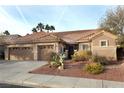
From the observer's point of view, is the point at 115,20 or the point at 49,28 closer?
the point at 115,20

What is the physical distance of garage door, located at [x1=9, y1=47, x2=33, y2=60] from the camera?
26.0 metres

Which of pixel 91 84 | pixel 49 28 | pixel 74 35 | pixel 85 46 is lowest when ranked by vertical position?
pixel 91 84

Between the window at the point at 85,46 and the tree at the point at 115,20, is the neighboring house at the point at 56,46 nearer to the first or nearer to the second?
the window at the point at 85,46

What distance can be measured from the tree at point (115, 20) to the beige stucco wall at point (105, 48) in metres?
2.05

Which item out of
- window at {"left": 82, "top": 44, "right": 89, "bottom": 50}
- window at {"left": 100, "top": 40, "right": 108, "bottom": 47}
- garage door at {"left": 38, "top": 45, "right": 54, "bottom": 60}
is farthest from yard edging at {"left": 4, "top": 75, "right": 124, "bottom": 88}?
window at {"left": 82, "top": 44, "right": 89, "bottom": 50}

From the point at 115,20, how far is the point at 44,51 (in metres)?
9.52

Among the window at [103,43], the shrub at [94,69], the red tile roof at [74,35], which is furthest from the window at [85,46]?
the shrub at [94,69]

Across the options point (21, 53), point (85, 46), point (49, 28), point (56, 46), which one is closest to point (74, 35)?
point (85, 46)

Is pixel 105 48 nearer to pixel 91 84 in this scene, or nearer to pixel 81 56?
pixel 81 56

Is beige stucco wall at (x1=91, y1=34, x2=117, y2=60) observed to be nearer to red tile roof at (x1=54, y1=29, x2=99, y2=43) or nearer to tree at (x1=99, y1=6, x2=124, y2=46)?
tree at (x1=99, y1=6, x2=124, y2=46)

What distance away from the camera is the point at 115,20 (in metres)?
24.7

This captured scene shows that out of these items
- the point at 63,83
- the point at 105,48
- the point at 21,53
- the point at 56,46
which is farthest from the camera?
the point at 21,53
